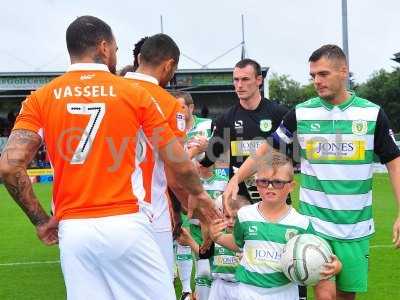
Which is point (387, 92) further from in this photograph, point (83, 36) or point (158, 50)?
point (83, 36)

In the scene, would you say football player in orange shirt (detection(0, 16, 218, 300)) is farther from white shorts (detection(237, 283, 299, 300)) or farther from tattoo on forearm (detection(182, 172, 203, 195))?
white shorts (detection(237, 283, 299, 300))

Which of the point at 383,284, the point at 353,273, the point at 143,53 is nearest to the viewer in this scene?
the point at 143,53

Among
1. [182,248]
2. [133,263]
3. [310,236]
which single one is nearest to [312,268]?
[310,236]

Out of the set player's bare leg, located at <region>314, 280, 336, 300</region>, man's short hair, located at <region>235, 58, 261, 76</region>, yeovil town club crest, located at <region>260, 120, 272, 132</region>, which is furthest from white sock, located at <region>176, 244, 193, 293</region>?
player's bare leg, located at <region>314, 280, 336, 300</region>

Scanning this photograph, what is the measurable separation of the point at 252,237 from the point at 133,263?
115 centimetres

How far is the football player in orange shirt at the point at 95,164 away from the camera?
3311 millimetres

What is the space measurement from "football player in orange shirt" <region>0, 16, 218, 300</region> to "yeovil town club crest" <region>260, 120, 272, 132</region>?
250 cm

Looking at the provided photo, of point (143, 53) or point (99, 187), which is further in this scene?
point (143, 53)

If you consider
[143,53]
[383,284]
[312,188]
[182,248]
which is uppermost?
[143,53]

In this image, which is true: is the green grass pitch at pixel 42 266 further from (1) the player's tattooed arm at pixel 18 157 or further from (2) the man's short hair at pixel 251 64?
(1) the player's tattooed arm at pixel 18 157

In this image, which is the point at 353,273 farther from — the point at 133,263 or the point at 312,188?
the point at 133,263

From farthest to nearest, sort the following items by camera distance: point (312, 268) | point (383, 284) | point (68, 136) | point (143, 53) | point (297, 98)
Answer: point (297, 98) < point (383, 284) < point (143, 53) < point (312, 268) < point (68, 136)

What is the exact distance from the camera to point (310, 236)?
13.7 feet

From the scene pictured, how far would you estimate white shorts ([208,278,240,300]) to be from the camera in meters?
5.38
